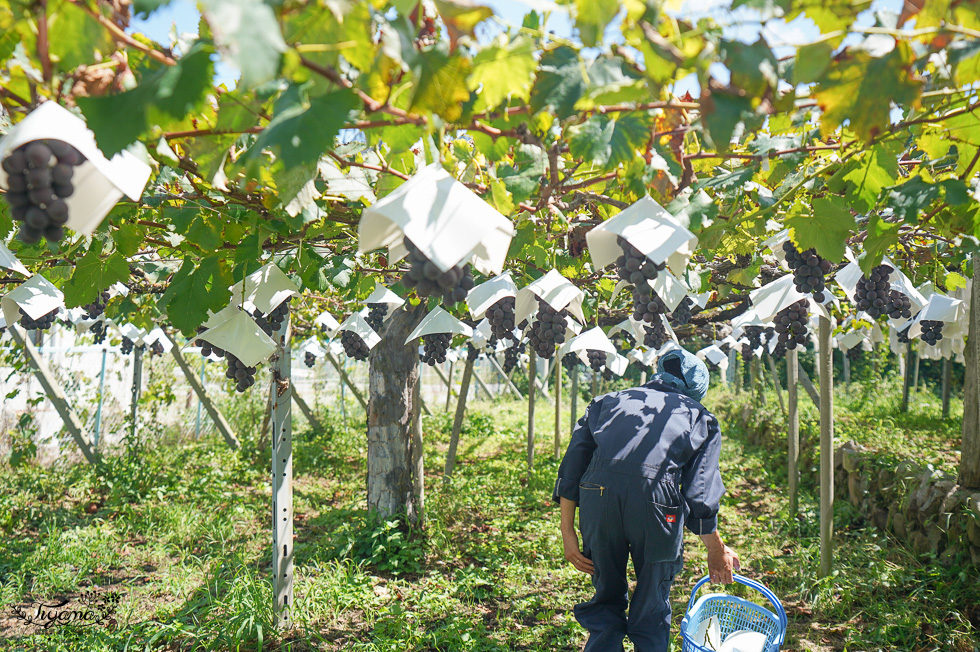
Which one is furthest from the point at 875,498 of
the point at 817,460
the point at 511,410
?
the point at 511,410

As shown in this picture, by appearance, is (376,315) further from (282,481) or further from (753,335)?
(753,335)

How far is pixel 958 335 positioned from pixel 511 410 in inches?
486

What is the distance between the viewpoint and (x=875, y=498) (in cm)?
624

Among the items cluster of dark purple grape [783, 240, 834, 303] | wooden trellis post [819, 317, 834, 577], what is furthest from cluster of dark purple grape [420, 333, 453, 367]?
wooden trellis post [819, 317, 834, 577]

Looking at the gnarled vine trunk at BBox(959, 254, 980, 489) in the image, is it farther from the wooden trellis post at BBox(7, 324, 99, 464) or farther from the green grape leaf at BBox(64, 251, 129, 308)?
the wooden trellis post at BBox(7, 324, 99, 464)

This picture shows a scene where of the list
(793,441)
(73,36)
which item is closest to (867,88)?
(73,36)

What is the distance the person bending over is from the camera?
2.98 m

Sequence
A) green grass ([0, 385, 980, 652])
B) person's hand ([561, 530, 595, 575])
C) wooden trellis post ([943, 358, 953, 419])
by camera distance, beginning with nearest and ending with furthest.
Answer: person's hand ([561, 530, 595, 575]), green grass ([0, 385, 980, 652]), wooden trellis post ([943, 358, 953, 419])

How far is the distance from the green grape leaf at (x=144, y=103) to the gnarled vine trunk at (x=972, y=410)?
5472mm

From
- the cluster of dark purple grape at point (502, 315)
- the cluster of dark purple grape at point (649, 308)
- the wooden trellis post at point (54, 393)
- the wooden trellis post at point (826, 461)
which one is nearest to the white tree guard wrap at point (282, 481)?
the cluster of dark purple grape at point (502, 315)

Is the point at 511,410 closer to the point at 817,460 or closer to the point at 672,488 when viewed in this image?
the point at 817,460

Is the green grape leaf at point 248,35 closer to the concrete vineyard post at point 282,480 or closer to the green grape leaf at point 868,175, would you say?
the green grape leaf at point 868,175

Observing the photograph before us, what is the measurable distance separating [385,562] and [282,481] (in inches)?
76.3

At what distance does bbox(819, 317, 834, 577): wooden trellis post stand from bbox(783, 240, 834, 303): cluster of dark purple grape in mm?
1918
